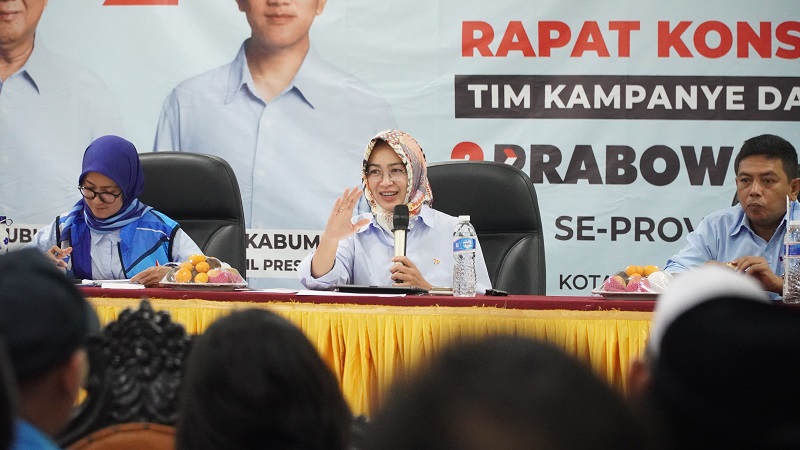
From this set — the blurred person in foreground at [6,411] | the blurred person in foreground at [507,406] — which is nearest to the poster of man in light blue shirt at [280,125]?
the blurred person in foreground at [6,411]

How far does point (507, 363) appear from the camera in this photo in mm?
502

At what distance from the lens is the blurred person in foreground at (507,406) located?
0.48 m

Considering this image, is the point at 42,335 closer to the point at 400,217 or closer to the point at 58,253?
the point at 400,217

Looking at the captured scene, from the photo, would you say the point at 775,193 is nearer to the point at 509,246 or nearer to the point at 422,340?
the point at 509,246

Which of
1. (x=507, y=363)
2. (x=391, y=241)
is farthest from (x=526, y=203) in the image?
(x=507, y=363)

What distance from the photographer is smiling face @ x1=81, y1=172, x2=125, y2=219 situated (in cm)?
346

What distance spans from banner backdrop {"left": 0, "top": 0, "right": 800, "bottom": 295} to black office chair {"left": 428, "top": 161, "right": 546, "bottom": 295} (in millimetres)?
857

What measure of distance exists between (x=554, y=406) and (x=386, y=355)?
206cm

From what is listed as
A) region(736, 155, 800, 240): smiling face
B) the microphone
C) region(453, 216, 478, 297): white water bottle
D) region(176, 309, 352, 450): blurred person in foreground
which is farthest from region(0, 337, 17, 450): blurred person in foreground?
region(736, 155, 800, 240): smiling face

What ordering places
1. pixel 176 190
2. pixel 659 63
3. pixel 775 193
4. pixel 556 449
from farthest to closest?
pixel 659 63
pixel 176 190
pixel 775 193
pixel 556 449

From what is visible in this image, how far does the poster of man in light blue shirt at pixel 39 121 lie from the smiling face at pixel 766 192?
272cm

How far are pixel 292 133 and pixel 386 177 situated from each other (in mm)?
1038

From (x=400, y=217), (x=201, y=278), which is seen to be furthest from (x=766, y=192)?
(x=201, y=278)

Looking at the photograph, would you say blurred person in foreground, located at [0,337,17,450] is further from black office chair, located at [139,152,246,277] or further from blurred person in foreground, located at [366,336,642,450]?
black office chair, located at [139,152,246,277]
